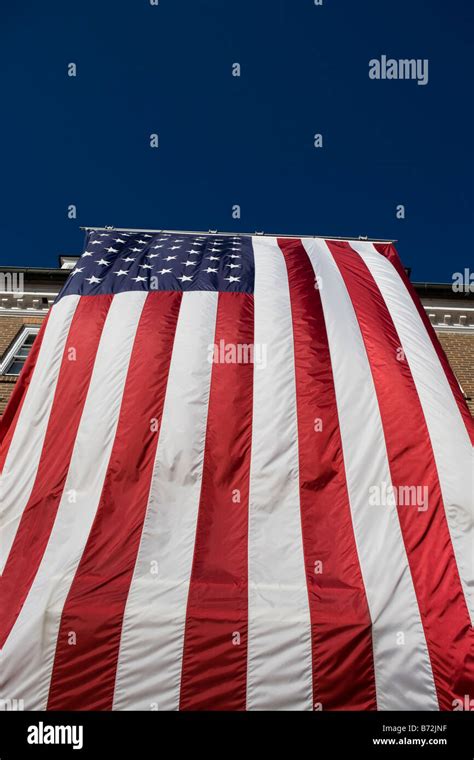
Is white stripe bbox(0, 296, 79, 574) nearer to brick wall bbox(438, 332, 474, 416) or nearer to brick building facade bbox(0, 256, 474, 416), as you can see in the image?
brick building facade bbox(0, 256, 474, 416)

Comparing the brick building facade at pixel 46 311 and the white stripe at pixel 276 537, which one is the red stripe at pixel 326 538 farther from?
the brick building facade at pixel 46 311

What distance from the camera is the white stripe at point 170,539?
4.60 m

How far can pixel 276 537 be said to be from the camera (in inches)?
221

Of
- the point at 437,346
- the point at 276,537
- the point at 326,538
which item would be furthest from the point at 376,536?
the point at 437,346

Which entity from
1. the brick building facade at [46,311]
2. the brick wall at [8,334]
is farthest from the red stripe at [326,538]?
the brick wall at [8,334]

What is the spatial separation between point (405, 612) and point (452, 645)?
466 millimetres

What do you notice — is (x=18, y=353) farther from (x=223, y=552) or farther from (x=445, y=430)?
(x=445, y=430)

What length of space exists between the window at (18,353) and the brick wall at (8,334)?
0.11m

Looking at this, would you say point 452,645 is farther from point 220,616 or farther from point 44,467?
point 44,467

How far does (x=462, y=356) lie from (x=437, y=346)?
4329 mm

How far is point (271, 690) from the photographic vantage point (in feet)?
15.0

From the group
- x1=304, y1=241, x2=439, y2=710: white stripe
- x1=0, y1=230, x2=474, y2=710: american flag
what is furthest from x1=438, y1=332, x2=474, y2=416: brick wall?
x1=304, y1=241, x2=439, y2=710: white stripe
